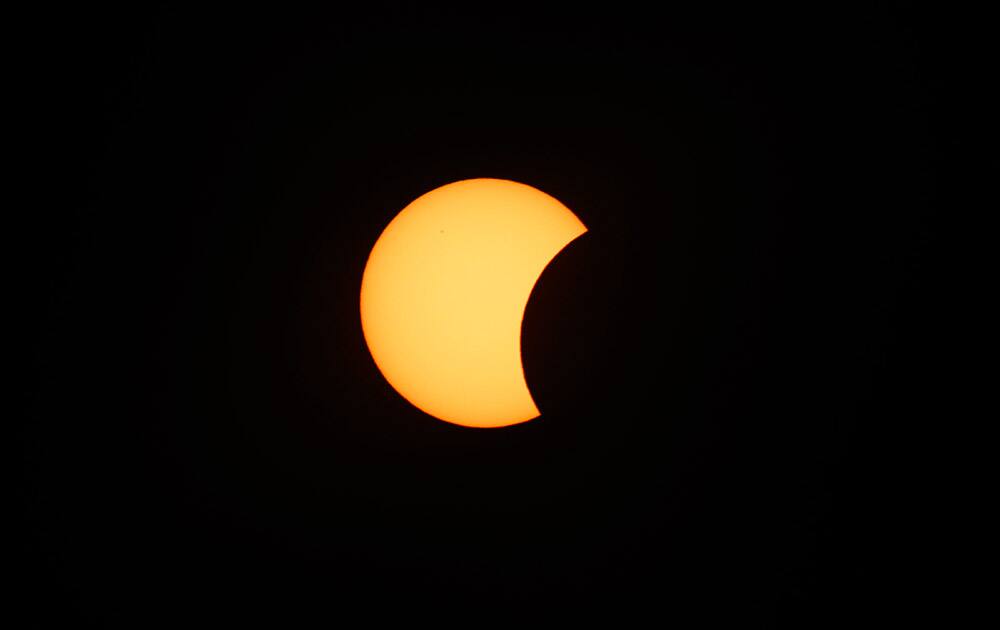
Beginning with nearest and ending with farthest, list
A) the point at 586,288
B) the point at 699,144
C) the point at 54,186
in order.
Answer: the point at 586,288, the point at 699,144, the point at 54,186

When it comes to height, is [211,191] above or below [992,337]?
above

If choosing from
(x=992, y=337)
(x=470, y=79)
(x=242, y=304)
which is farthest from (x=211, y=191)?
(x=992, y=337)

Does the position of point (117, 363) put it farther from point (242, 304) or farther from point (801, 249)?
point (801, 249)

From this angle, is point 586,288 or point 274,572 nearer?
point 586,288

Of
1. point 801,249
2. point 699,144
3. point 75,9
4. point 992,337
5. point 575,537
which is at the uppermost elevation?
point 75,9

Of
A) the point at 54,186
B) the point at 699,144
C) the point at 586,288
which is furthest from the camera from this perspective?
the point at 54,186

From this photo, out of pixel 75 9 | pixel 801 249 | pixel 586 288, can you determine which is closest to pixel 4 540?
pixel 75 9

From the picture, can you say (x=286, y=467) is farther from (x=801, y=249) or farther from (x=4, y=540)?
(x=801, y=249)
